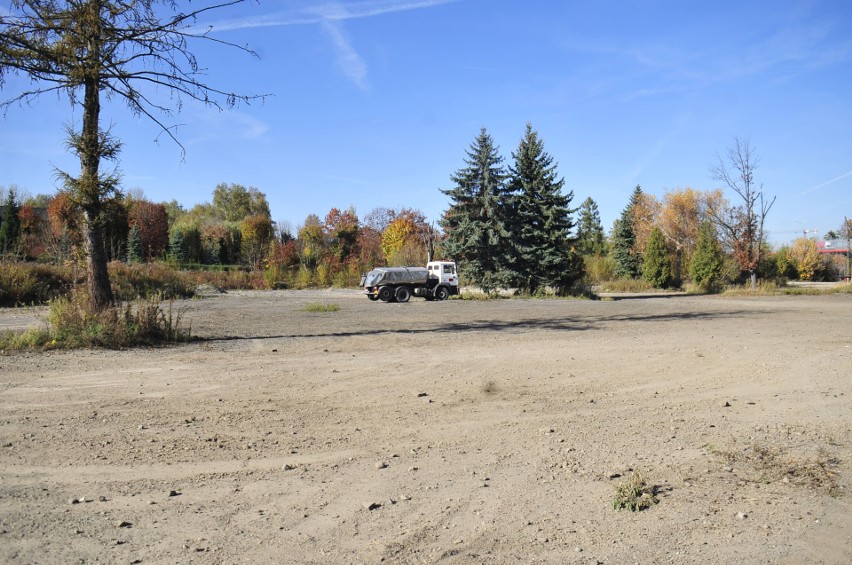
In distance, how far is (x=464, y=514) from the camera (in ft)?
14.2

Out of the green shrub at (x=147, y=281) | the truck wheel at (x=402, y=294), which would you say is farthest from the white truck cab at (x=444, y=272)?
the green shrub at (x=147, y=281)

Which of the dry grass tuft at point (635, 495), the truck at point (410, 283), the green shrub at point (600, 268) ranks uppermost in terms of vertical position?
the green shrub at point (600, 268)

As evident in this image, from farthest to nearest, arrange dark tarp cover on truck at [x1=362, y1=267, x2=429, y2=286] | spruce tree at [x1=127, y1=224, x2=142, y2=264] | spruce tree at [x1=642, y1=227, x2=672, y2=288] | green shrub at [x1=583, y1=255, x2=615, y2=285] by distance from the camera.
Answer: green shrub at [x1=583, y1=255, x2=615, y2=285] < spruce tree at [x1=127, y1=224, x2=142, y2=264] < spruce tree at [x1=642, y1=227, x2=672, y2=288] < dark tarp cover on truck at [x1=362, y1=267, x2=429, y2=286]

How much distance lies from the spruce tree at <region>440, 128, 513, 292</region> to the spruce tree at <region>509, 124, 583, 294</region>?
0.88 meters

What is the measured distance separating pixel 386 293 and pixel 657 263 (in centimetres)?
2968

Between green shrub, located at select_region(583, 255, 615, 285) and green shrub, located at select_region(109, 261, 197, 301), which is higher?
green shrub, located at select_region(583, 255, 615, 285)

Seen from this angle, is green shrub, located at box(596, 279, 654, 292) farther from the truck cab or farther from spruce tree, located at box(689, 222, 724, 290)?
the truck cab

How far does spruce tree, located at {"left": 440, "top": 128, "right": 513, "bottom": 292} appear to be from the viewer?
133 feet

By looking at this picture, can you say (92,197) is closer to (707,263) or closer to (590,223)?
(707,263)

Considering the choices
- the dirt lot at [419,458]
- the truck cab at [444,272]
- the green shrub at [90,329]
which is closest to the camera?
the dirt lot at [419,458]

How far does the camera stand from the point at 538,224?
1638 inches

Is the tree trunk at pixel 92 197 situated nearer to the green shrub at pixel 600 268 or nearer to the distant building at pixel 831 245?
the green shrub at pixel 600 268

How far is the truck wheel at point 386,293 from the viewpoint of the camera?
111 ft

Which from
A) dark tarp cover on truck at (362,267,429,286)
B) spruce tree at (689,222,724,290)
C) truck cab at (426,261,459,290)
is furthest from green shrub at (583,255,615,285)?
dark tarp cover on truck at (362,267,429,286)
